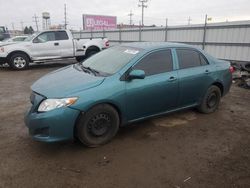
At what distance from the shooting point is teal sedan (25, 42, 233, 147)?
3424 millimetres

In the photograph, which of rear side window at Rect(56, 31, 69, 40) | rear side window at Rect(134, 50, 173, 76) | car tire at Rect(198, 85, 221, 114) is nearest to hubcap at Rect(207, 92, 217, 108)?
car tire at Rect(198, 85, 221, 114)

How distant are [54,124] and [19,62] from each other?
9092 mm

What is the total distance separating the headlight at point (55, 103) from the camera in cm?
337

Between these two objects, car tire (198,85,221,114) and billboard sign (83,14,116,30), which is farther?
billboard sign (83,14,116,30)

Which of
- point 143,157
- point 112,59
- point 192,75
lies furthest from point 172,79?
point 143,157

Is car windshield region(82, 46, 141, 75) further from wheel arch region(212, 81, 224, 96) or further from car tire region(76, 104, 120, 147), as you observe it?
wheel arch region(212, 81, 224, 96)

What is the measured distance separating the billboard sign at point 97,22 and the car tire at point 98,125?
35.5m

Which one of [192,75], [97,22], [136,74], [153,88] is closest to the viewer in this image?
[136,74]

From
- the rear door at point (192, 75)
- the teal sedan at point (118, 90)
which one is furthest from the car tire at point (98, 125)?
the rear door at point (192, 75)

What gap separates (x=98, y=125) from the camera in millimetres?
3748

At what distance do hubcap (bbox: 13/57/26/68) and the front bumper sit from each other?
874 centimetres

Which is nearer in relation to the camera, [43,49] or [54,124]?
[54,124]

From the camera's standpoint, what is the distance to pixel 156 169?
10.8 ft

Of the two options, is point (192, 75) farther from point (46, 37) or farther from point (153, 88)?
point (46, 37)
